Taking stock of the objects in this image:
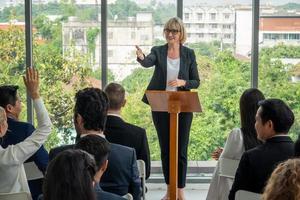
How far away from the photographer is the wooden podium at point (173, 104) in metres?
4.36

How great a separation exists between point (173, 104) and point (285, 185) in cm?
273

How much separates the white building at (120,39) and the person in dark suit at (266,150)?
11.2ft

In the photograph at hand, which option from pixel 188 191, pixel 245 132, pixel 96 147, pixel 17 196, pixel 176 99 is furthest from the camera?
pixel 188 191

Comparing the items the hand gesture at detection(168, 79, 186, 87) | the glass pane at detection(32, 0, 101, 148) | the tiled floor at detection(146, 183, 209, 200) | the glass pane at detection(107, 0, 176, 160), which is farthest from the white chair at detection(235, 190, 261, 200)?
the glass pane at detection(32, 0, 101, 148)

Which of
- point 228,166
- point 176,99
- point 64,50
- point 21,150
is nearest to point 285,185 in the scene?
point 21,150

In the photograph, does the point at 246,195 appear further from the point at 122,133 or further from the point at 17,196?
the point at 17,196

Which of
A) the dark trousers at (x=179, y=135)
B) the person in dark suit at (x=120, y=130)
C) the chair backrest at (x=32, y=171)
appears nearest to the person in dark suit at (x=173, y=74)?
the dark trousers at (x=179, y=135)

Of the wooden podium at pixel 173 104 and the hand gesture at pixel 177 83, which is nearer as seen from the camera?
the wooden podium at pixel 173 104

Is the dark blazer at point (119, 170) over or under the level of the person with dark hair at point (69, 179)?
under

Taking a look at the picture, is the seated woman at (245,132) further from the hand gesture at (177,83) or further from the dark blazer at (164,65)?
the dark blazer at (164,65)

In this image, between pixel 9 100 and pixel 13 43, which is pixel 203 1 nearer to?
pixel 13 43

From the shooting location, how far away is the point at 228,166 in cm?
373

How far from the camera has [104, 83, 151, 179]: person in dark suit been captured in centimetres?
371

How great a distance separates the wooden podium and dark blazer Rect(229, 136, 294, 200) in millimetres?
1275
